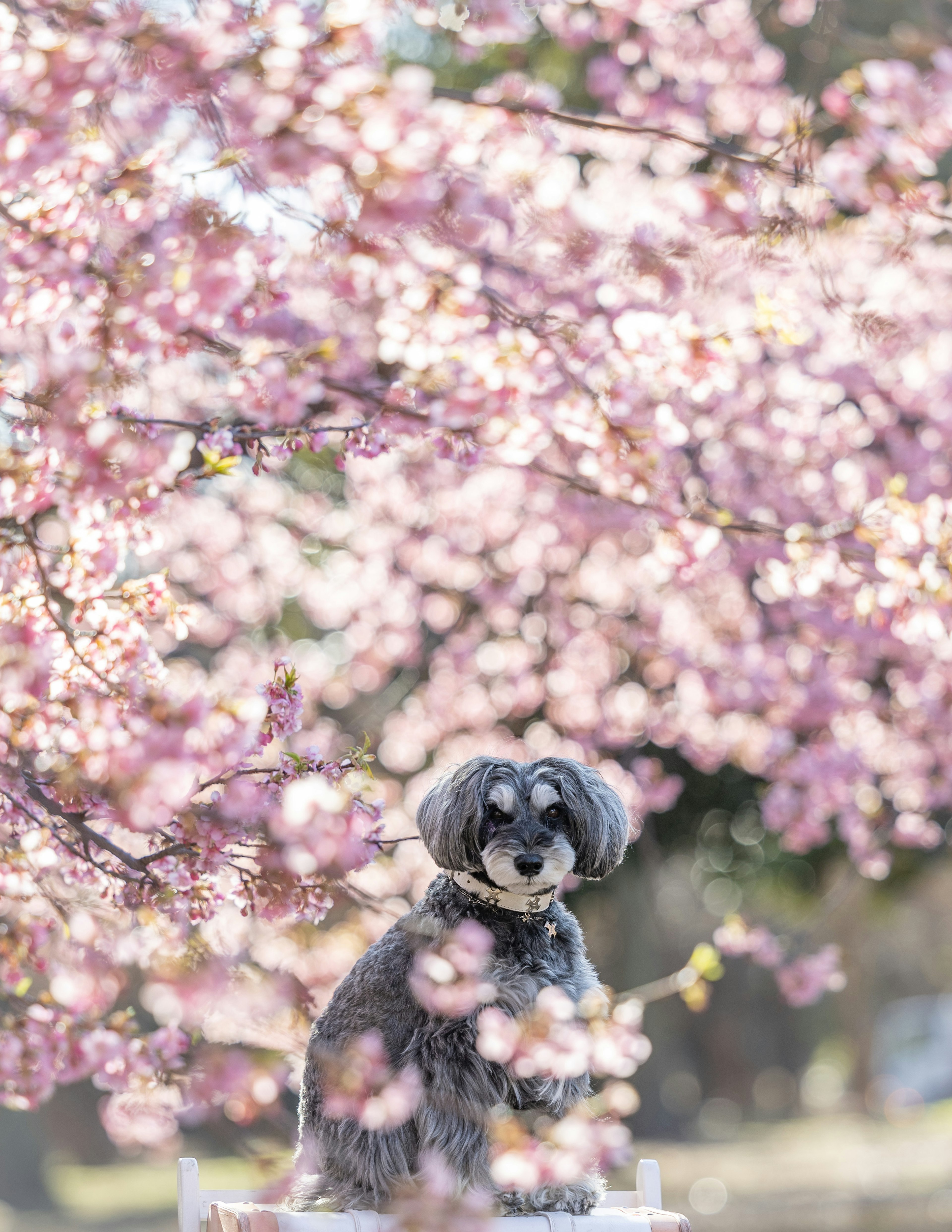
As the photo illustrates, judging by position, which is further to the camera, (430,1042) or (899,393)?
(899,393)

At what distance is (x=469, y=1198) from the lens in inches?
117

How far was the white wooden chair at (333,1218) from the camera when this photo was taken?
2.90 m

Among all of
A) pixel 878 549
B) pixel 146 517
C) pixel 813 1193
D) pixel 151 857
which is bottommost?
pixel 813 1193

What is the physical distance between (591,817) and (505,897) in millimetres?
303

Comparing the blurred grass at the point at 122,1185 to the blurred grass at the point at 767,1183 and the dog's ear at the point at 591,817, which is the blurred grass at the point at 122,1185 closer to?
the blurred grass at the point at 767,1183

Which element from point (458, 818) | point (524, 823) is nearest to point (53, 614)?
point (458, 818)

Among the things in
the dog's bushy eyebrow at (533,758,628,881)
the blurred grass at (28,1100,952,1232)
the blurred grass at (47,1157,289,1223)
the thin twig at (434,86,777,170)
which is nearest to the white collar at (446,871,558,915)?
the dog's bushy eyebrow at (533,758,628,881)

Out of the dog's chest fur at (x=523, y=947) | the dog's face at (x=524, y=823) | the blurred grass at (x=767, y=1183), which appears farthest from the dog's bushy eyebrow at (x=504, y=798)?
the blurred grass at (x=767, y=1183)

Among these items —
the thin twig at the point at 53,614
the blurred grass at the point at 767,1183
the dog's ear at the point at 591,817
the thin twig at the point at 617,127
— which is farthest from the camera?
the blurred grass at the point at 767,1183

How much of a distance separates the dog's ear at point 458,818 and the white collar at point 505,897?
30 millimetres

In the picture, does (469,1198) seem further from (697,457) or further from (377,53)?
(697,457)

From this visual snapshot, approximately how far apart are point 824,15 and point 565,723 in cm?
548

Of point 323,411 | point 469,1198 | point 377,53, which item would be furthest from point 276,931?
point 377,53

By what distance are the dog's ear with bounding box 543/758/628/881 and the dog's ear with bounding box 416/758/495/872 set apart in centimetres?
19
